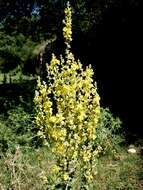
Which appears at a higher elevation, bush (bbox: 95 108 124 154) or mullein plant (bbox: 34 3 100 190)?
bush (bbox: 95 108 124 154)

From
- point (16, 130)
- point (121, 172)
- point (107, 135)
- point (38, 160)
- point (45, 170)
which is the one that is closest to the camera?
point (45, 170)

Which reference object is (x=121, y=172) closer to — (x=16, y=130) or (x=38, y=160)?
(x=38, y=160)

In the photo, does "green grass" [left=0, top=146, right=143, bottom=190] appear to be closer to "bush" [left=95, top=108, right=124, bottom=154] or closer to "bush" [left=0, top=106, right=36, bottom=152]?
"bush" [left=95, top=108, right=124, bottom=154]

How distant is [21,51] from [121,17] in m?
15.5

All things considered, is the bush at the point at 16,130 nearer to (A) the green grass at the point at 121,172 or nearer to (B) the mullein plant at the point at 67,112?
(A) the green grass at the point at 121,172

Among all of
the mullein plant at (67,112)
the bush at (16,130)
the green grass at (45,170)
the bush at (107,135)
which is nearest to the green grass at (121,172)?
the green grass at (45,170)

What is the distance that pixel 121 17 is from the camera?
1551 cm

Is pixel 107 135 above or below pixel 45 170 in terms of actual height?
above

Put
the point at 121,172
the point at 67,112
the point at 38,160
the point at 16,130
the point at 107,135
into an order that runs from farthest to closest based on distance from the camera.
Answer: the point at 16,130
the point at 107,135
the point at 38,160
the point at 121,172
the point at 67,112

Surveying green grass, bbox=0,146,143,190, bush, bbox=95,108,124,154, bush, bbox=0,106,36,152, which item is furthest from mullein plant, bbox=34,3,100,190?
bush, bbox=95,108,124,154

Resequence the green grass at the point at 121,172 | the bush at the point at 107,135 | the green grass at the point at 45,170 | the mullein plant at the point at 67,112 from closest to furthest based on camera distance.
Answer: the mullein plant at the point at 67,112 < the green grass at the point at 45,170 < the green grass at the point at 121,172 < the bush at the point at 107,135

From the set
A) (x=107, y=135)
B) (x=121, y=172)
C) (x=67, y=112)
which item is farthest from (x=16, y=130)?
(x=67, y=112)

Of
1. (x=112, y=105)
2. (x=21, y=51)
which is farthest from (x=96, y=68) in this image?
(x=21, y=51)

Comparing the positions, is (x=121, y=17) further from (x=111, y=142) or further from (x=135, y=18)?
(x=111, y=142)
